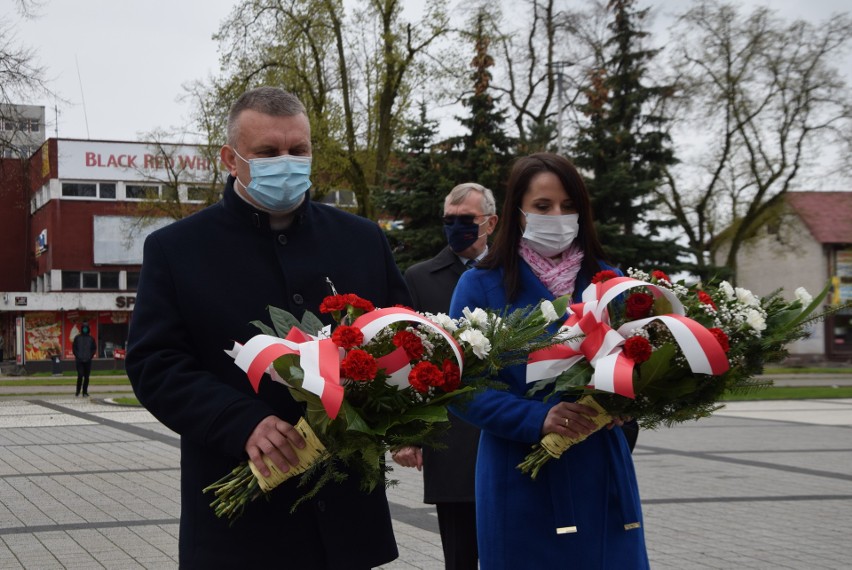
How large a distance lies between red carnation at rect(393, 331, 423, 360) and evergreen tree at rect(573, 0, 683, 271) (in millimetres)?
23168

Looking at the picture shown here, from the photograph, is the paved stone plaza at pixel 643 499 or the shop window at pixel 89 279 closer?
the paved stone plaza at pixel 643 499

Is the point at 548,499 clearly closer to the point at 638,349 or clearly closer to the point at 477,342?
the point at 638,349

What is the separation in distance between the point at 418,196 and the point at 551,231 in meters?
22.4

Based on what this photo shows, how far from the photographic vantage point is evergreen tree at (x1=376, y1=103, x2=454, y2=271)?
25500mm

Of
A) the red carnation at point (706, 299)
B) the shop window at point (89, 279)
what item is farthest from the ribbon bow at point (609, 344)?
the shop window at point (89, 279)

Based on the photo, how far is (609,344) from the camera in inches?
119

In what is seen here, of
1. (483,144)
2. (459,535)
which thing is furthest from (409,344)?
(483,144)

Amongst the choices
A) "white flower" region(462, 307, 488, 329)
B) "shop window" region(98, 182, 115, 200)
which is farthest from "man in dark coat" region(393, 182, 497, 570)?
"shop window" region(98, 182, 115, 200)

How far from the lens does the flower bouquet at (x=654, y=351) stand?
9.67ft

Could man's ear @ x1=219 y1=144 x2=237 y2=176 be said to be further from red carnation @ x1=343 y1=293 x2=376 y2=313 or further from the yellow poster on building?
the yellow poster on building

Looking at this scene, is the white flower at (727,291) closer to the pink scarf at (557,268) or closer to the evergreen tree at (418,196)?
the pink scarf at (557,268)

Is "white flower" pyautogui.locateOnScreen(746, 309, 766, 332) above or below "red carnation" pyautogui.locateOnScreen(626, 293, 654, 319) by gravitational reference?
below

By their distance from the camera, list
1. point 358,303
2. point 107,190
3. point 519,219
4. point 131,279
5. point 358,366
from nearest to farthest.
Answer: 1. point 358,366
2. point 358,303
3. point 519,219
4. point 107,190
5. point 131,279

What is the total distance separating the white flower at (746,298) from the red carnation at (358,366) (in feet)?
4.29
